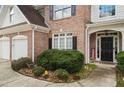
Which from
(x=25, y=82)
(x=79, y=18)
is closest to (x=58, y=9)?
(x=79, y=18)

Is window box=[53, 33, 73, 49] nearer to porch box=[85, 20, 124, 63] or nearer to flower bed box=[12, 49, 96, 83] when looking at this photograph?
porch box=[85, 20, 124, 63]

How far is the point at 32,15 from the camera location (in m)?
12.9

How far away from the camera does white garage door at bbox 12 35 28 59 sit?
1196 centimetres

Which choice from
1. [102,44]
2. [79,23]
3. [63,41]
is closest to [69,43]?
[63,41]

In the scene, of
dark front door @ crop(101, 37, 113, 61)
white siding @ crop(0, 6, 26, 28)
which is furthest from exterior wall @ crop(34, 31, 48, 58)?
dark front door @ crop(101, 37, 113, 61)

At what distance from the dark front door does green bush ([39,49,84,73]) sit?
164 inches

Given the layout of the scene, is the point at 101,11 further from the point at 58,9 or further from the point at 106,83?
the point at 106,83

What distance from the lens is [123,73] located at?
845 cm

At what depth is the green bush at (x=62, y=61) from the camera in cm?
837

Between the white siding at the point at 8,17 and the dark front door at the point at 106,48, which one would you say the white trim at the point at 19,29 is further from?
the dark front door at the point at 106,48

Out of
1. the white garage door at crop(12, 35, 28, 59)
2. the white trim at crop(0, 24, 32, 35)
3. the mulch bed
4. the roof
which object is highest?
the roof

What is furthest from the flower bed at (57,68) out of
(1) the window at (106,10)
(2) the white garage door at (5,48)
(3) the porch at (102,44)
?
(2) the white garage door at (5,48)

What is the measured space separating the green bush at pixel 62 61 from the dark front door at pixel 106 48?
4170 millimetres

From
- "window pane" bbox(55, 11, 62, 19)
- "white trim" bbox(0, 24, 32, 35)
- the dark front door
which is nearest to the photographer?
"white trim" bbox(0, 24, 32, 35)
